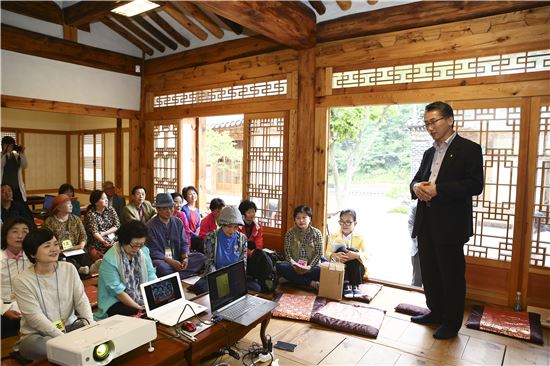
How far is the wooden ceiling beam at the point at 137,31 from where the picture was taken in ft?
18.5

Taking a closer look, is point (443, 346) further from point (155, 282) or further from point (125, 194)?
point (125, 194)

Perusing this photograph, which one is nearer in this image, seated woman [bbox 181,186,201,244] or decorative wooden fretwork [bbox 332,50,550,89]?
decorative wooden fretwork [bbox 332,50,550,89]

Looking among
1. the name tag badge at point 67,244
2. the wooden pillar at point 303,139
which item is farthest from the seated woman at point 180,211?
the wooden pillar at point 303,139

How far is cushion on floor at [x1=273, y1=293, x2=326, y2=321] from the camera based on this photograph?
10.4ft

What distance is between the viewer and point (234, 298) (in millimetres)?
2342

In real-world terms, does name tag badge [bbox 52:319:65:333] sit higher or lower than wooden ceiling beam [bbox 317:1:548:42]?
lower

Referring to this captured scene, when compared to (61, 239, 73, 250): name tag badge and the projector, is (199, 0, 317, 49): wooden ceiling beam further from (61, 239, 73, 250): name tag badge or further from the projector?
(61, 239, 73, 250): name tag badge

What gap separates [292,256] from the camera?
157 inches

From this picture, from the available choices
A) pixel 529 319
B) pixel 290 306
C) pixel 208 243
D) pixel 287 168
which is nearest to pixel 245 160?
pixel 287 168

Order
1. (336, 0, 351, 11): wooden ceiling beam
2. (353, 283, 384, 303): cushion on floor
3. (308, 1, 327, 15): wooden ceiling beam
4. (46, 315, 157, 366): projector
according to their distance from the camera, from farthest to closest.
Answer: (308, 1, 327, 15): wooden ceiling beam
(336, 0, 351, 11): wooden ceiling beam
(353, 283, 384, 303): cushion on floor
(46, 315, 157, 366): projector

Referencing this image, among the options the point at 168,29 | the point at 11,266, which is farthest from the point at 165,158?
the point at 11,266

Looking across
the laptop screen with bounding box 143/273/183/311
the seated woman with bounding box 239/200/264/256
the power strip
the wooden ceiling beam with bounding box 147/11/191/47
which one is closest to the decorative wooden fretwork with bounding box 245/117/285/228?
the seated woman with bounding box 239/200/264/256

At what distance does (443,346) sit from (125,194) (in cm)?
606

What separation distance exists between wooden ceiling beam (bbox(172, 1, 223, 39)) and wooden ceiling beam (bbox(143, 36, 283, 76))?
0.24 meters
